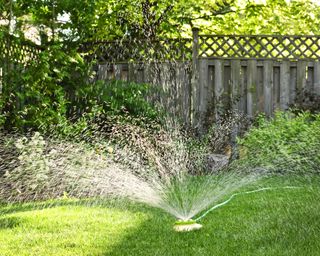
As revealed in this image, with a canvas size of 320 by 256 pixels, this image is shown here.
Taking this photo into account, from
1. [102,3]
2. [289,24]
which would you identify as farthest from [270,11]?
[102,3]

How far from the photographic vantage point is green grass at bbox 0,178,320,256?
4.18m

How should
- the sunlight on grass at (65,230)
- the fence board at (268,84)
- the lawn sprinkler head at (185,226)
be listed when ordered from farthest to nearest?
the fence board at (268,84)
the lawn sprinkler head at (185,226)
the sunlight on grass at (65,230)

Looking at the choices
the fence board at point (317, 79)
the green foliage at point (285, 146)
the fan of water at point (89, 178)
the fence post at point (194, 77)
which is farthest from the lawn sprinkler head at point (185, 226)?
the fence board at point (317, 79)

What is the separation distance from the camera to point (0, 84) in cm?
746

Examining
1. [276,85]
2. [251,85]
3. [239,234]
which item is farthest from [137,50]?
[239,234]

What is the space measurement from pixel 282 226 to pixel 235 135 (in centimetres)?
491

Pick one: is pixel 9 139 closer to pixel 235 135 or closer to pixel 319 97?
pixel 235 135

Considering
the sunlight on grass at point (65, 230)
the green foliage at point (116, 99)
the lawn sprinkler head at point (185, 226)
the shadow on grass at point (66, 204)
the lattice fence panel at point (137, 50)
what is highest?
the lattice fence panel at point (137, 50)

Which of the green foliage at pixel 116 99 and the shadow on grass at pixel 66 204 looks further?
the green foliage at pixel 116 99

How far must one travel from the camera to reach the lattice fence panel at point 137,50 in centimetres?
947

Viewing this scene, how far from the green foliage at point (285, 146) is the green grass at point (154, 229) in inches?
64.1

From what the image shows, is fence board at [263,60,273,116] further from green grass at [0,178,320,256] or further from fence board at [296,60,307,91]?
green grass at [0,178,320,256]

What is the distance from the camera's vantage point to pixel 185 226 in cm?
467

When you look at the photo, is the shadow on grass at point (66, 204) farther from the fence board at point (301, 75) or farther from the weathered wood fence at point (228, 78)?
the fence board at point (301, 75)
